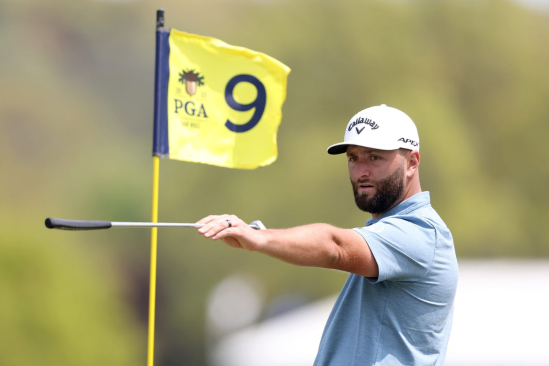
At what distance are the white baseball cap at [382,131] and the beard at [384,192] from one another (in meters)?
0.10

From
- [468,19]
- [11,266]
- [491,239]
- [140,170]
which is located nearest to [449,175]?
[491,239]

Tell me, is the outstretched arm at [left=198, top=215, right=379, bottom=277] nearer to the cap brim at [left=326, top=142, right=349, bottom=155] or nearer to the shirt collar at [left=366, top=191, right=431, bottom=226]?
the shirt collar at [left=366, top=191, right=431, bottom=226]

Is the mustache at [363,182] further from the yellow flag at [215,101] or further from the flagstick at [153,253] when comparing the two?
the yellow flag at [215,101]

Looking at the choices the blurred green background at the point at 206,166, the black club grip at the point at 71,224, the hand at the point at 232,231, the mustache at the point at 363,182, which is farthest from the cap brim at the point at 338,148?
the blurred green background at the point at 206,166

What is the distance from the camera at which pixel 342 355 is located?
1916 millimetres

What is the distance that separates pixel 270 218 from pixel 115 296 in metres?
1.51

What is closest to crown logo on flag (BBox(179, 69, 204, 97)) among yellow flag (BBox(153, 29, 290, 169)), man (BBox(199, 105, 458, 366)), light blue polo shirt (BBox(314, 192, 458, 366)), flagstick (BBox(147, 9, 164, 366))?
yellow flag (BBox(153, 29, 290, 169))

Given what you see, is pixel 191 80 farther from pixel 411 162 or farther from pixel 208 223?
pixel 208 223

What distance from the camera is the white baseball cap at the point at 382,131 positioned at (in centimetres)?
203

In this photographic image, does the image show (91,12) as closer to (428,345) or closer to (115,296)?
(115,296)

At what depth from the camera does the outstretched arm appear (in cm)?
159

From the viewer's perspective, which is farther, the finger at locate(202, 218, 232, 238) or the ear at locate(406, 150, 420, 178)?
the ear at locate(406, 150, 420, 178)

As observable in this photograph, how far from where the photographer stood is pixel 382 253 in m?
1.77

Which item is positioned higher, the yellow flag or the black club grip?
the yellow flag
